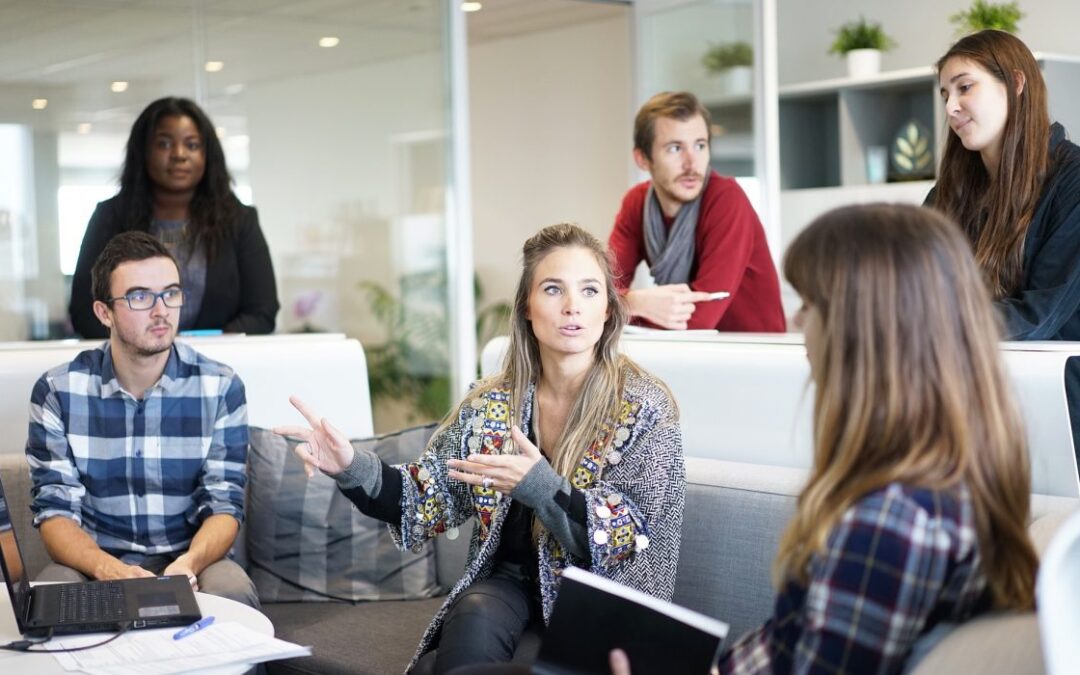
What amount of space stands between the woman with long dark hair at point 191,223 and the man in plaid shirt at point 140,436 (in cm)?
98

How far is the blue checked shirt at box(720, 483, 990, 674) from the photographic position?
49.9 inches

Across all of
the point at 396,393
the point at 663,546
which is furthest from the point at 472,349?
the point at 663,546

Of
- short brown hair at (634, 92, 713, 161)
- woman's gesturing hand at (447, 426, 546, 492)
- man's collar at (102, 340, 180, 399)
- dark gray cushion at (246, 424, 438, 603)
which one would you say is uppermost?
short brown hair at (634, 92, 713, 161)

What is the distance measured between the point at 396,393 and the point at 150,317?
261cm

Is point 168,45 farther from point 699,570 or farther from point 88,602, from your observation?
point 699,570

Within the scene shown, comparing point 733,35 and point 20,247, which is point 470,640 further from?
point 733,35

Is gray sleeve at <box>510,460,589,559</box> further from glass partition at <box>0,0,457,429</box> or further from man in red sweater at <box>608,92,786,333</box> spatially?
glass partition at <box>0,0,457,429</box>

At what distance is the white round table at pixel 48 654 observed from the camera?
1.76 m

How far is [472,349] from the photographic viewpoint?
5406mm

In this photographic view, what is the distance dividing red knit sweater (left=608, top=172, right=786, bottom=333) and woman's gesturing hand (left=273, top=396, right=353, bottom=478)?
3.32 ft

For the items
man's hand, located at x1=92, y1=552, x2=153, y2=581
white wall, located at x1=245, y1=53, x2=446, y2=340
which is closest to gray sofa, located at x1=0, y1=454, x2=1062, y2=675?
man's hand, located at x1=92, y1=552, x2=153, y2=581

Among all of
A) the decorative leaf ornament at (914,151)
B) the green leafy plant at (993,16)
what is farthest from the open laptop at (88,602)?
the decorative leaf ornament at (914,151)

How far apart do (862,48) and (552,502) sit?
408cm

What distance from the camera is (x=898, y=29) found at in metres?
5.91
